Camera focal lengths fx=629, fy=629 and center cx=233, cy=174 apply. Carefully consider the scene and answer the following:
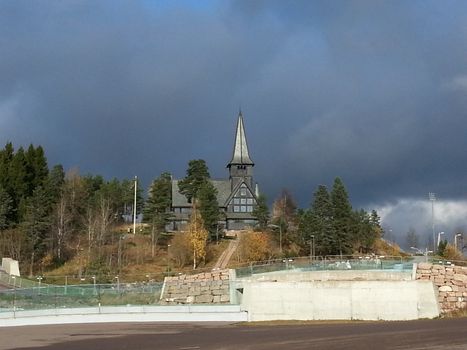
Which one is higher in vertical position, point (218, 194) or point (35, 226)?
point (218, 194)

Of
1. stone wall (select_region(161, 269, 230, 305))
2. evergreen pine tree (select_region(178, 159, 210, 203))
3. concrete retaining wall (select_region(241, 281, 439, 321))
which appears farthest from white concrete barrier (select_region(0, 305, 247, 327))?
evergreen pine tree (select_region(178, 159, 210, 203))

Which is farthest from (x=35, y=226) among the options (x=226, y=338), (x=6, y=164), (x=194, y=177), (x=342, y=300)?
(x=226, y=338)

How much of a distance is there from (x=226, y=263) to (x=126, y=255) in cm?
1356

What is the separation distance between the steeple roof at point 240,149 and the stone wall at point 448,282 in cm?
7336

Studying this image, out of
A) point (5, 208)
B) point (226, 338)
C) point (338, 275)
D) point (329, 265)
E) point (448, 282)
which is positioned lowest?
point (226, 338)

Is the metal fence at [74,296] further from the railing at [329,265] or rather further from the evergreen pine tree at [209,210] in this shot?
the evergreen pine tree at [209,210]

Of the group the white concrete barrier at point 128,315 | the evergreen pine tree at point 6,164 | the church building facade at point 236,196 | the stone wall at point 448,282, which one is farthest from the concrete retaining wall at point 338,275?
the evergreen pine tree at point 6,164

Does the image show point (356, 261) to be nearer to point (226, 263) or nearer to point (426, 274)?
point (426, 274)

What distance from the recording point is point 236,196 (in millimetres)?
112375

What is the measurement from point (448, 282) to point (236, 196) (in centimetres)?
7092

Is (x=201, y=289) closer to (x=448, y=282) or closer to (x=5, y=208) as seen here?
(x=448, y=282)

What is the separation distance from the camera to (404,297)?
35375 mm

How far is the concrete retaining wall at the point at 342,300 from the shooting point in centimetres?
3534

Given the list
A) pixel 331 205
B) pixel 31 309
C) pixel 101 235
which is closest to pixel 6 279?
pixel 31 309
